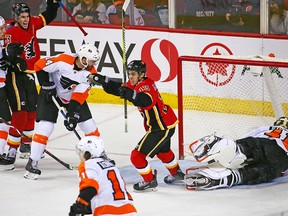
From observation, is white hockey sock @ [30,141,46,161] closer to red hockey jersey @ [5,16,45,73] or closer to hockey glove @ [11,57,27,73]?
hockey glove @ [11,57,27,73]

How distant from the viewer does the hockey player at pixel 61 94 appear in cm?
872

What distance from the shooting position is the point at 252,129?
30.4 ft

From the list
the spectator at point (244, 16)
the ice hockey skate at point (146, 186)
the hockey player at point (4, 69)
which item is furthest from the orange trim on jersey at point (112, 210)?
the spectator at point (244, 16)

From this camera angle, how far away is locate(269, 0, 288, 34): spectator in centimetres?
1056

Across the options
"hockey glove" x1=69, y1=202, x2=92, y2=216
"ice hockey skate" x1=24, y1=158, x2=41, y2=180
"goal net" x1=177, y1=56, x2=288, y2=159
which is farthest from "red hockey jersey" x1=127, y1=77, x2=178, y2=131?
"hockey glove" x1=69, y1=202, x2=92, y2=216

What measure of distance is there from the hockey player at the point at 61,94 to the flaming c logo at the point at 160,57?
238cm

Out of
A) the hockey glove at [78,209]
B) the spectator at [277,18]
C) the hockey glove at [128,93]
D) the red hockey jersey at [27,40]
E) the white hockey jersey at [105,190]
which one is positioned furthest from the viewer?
the spectator at [277,18]

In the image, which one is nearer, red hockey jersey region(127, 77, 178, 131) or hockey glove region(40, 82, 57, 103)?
red hockey jersey region(127, 77, 178, 131)

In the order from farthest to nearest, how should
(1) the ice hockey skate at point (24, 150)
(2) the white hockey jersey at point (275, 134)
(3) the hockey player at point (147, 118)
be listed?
(1) the ice hockey skate at point (24, 150), (2) the white hockey jersey at point (275, 134), (3) the hockey player at point (147, 118)

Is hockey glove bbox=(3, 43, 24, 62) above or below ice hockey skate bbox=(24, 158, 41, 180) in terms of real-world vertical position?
above

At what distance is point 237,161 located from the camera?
→ 332 inches

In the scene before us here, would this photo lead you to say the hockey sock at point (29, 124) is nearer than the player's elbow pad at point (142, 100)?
No

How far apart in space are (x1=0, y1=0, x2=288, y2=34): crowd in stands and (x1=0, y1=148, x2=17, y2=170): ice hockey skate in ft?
A: 8.48

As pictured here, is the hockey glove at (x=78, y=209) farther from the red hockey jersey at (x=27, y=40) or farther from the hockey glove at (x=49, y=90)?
the red hockey jersey at (x=27, y=40)
